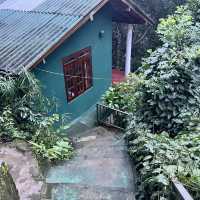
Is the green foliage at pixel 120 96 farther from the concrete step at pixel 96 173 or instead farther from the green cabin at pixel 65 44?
the concrete step at pixel 96 173

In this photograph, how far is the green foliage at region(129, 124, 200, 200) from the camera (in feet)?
13.6

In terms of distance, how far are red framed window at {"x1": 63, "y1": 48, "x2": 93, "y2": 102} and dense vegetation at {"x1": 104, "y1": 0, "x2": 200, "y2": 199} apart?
114 inches

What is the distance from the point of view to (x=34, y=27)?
28.1ft

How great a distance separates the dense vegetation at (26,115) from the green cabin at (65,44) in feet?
1.16

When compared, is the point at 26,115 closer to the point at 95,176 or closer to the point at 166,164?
the point at 95,176

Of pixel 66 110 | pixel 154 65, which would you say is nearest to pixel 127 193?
pixel 154 65

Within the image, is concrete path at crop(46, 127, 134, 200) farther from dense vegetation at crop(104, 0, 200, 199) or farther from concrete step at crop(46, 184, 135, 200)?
dense vegetation at crop(104, 0, 200, 199)

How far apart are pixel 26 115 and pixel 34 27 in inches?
109

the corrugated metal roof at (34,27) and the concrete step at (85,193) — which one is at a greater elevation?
the corrugated metal roof at (34,27)

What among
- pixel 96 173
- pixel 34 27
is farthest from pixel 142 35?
pixel 96 173

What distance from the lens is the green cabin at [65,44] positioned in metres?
7.74

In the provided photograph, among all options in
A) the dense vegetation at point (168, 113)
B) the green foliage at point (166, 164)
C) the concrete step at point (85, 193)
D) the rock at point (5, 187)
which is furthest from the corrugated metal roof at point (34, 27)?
the rock at point (5, 187)

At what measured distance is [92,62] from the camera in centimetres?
1038

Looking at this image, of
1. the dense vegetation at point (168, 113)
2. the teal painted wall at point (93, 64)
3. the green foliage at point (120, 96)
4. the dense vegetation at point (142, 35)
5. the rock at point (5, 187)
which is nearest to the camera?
the rock at point (5, 187)
